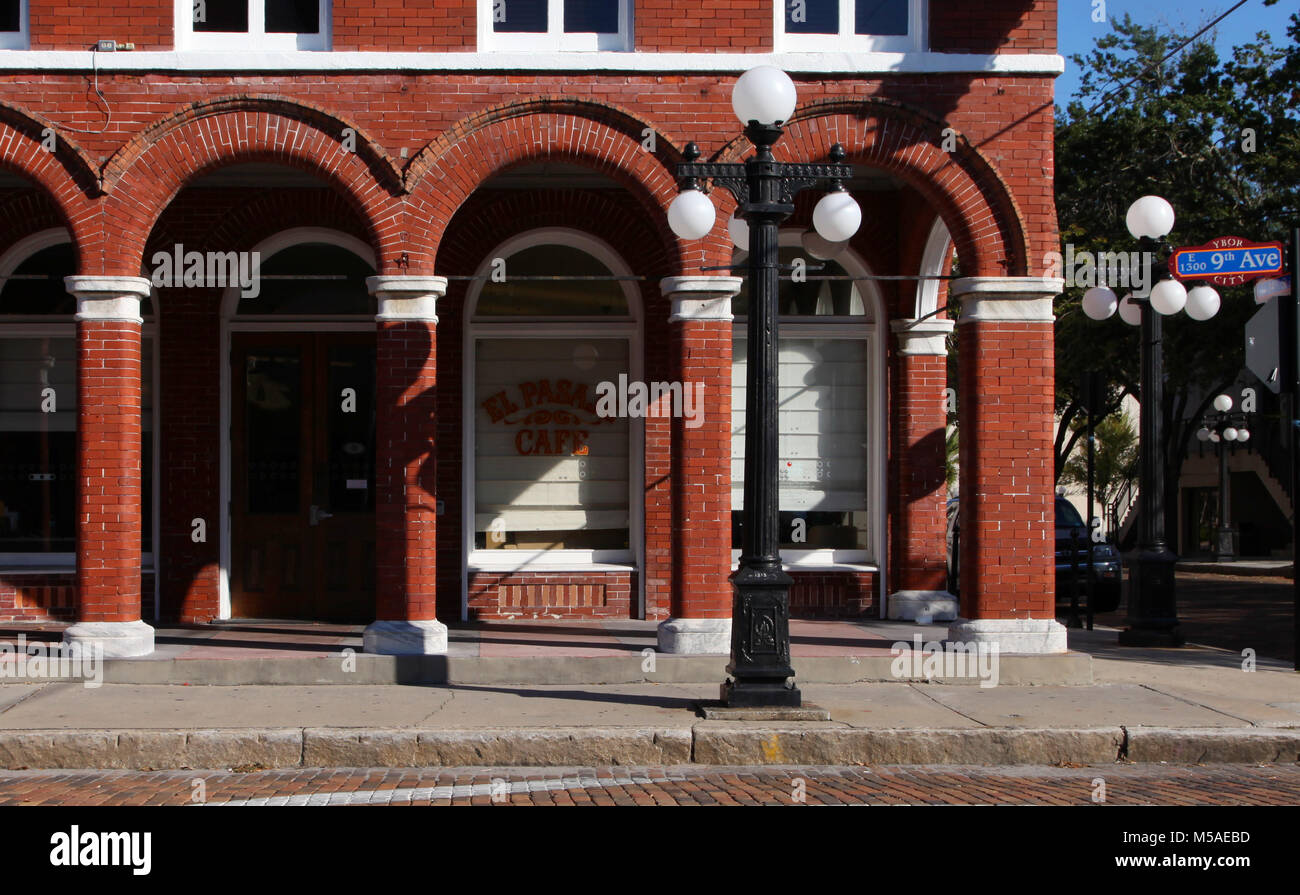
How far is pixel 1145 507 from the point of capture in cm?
1383

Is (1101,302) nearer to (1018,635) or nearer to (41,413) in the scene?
(1018,635)

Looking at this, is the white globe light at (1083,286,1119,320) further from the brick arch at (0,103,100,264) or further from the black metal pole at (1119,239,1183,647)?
the brick arch at (0,103,100,264)

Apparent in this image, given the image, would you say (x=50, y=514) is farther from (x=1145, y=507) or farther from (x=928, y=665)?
(x=1145, y=507)

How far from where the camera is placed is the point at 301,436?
1353 cm

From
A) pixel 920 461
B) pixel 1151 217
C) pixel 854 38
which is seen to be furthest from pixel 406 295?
pixel 1151 217

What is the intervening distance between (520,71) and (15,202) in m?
5.50

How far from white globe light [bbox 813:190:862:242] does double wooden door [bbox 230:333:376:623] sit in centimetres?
611

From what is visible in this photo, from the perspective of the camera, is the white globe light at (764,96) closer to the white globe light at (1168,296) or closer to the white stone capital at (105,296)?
the white stone capital at (105,296)

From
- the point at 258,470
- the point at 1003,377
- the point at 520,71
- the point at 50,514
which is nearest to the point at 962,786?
the point at 1003,377

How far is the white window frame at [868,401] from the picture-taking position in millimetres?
13906

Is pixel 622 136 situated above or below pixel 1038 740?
above

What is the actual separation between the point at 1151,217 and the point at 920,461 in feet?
10.7

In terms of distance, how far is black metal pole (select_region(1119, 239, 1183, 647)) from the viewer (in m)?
13.5

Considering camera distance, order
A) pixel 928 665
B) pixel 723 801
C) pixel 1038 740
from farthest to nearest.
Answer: pixel 928 665 → pixel 1038 740 → pixel 723 801
